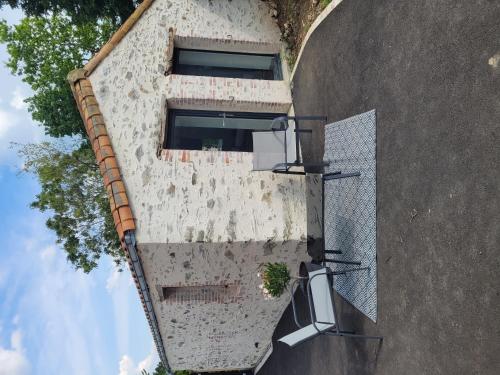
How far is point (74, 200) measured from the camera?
14219 mm

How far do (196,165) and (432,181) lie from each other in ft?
13.0

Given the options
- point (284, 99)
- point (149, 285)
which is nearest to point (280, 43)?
point (284, 99)

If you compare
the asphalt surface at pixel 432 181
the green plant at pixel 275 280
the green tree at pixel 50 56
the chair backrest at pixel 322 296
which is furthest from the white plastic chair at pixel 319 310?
the green tree at pixel 50 56

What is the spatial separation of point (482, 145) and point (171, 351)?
335 inches

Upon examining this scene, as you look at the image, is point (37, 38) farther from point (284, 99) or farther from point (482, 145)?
point (482, 145)

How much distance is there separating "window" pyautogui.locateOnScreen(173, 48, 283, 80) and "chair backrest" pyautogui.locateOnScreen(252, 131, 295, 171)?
9.61ft

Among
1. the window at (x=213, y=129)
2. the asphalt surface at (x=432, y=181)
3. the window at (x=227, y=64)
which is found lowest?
the asphalt surface at (x=432, y=181)

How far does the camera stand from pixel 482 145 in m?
3.11

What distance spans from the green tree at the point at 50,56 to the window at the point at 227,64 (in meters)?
7.95

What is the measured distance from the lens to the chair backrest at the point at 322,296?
4585 mm

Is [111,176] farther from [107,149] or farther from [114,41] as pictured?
[114,41]

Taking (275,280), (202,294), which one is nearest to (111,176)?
(202,294)

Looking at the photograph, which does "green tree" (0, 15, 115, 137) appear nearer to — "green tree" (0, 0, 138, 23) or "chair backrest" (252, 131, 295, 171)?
"green tree" (0, 0, 138, 23)

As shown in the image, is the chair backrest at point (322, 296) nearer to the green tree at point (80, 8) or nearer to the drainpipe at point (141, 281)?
the drainpipe at point (141, 281)
